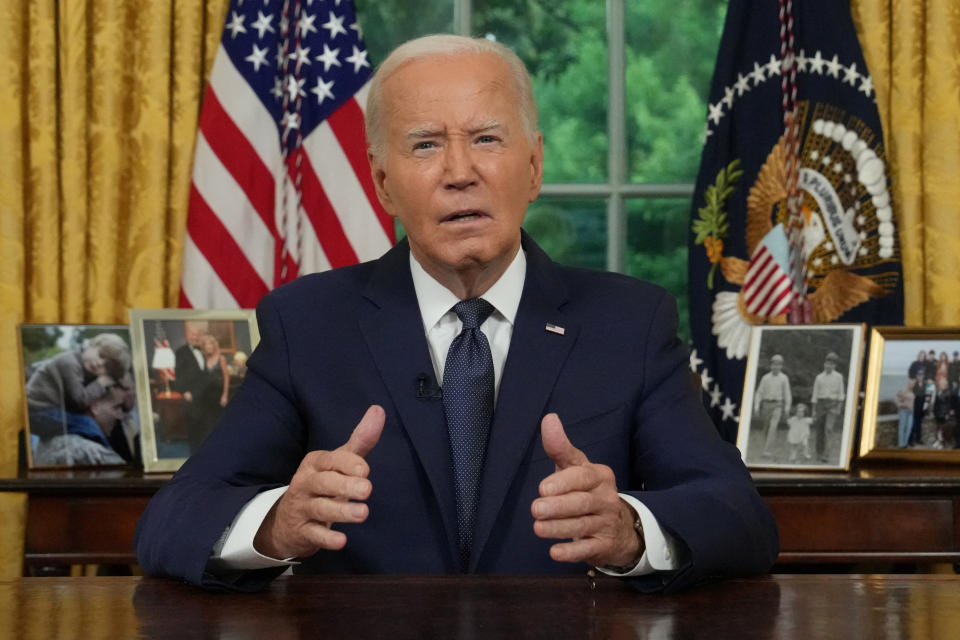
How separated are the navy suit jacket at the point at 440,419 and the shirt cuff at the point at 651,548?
94 mm

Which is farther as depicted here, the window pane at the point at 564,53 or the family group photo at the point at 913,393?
the window pane at the point at 564,53

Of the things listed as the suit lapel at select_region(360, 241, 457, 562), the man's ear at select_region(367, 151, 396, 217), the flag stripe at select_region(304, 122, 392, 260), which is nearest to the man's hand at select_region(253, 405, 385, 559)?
the suit lapel at select_region(360, 241, 457, 562)

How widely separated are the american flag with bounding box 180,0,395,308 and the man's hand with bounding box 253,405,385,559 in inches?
77.8

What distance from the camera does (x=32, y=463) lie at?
2.93 m

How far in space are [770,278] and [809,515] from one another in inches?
33.2

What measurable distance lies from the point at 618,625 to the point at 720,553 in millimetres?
337

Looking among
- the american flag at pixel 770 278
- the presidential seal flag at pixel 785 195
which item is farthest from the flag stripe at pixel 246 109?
the american flag at pixel 770 278

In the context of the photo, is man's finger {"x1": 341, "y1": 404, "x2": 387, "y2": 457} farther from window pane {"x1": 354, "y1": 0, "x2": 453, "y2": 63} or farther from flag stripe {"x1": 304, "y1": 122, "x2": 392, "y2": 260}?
window pane {"x1": 354, "y1": 0, "x2": 453, "y2": 63}

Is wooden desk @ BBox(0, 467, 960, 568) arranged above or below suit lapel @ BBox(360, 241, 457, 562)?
below

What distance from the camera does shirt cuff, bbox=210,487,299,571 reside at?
1.46 m

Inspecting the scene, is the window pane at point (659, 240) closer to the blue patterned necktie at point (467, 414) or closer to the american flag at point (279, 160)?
the american flag at point (279, 160)

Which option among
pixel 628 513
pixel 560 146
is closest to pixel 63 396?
Result: pixel 560 146

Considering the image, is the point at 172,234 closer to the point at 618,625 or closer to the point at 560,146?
the point at 560,146

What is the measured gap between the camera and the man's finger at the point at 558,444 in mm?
1398
